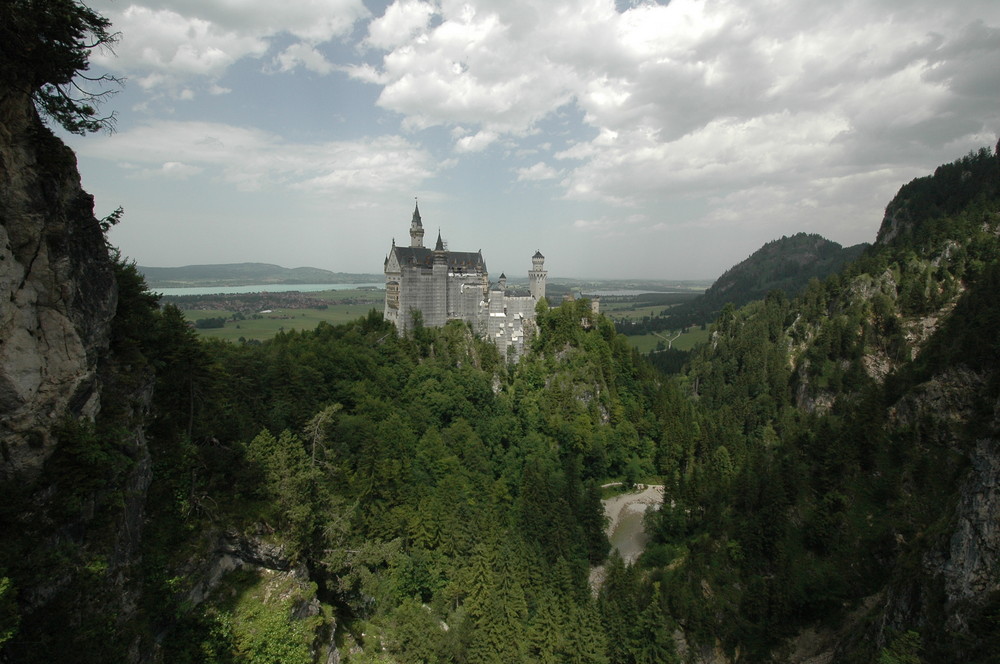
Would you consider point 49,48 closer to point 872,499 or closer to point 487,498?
point 487,498

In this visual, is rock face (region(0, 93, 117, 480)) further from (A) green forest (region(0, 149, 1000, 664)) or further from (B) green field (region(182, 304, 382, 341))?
(B) green field (region(182, 304, 382, 341))

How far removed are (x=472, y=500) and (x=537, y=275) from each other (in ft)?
148

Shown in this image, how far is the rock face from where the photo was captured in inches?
534

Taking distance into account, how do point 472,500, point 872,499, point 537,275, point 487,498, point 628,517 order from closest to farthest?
1. point 872,499
2. point 472,500
3. point 487,498
4. point 628,517
5. point 537,275

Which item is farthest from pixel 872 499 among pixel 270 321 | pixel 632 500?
pixel 270 321

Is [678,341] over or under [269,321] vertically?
under

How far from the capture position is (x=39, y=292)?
14898 millimetres

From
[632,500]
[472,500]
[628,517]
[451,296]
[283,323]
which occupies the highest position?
[451,296]

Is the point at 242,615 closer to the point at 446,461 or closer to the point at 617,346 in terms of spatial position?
the point at 446,461

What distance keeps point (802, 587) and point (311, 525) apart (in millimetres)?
34410

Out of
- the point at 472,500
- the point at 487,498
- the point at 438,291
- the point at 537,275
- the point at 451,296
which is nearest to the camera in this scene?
the point at 472,500

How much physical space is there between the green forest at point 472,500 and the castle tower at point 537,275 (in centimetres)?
634

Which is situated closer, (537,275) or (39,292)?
(39,292)

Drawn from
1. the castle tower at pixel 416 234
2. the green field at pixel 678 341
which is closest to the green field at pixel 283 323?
the green field at pixel 678 341
